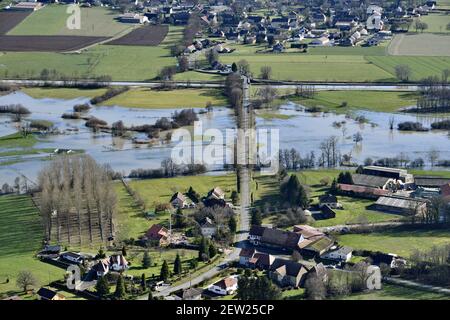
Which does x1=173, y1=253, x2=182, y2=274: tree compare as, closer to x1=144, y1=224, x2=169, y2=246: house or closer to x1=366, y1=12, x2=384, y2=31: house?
x1=144, y1=224, x2=169, y2=246: house

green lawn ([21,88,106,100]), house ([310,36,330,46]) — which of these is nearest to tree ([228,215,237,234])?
green lawn ([21,88,106,100])

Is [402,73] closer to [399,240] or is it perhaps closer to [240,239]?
[399,240]

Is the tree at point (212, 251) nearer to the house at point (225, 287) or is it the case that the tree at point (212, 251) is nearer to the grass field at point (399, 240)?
the house at point (225, 287)

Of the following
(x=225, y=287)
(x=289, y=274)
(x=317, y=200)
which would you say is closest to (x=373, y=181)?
(x=317, y=200)

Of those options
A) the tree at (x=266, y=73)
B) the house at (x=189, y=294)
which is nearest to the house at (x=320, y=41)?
the tree at (x=266, y=73)

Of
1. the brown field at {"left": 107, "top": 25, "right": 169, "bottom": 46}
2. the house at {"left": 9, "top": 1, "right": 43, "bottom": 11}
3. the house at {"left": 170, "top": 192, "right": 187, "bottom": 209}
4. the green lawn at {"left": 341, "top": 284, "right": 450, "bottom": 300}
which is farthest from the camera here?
the house at {"left": 9, "top": 1, "right": 43, "bottom": 11}

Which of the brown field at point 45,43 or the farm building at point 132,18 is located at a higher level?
the farm building at point 132,18

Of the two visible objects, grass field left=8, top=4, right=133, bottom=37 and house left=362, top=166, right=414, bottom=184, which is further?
grass field left=8, top=4, right=133, bottom=37
